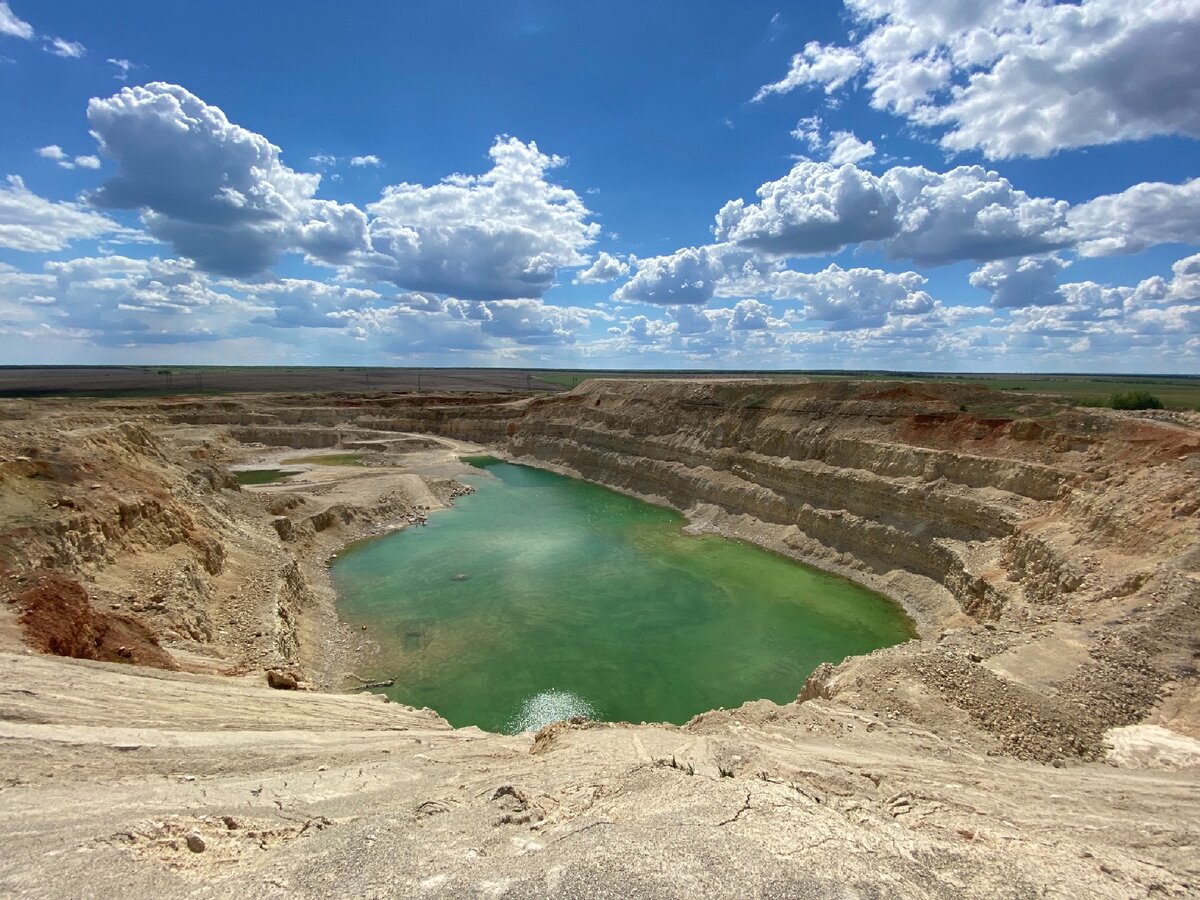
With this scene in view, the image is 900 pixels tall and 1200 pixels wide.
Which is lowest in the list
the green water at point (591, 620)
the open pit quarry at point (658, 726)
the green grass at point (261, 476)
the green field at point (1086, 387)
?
the green water at point (591, 620)

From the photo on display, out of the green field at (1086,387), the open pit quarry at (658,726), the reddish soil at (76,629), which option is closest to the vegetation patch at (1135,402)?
the green field at (1086,387)

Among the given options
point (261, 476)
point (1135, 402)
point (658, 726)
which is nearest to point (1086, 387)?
point (1135, 402)

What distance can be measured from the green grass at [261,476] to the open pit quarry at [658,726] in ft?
49.1

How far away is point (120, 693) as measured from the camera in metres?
8.85

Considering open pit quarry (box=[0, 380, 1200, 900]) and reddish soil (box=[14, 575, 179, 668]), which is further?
reddish soil (box=[14, 575, 179, 668])

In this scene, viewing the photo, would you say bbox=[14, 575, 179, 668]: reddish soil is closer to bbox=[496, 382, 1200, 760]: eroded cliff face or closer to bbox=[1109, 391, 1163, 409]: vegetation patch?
bbox=[496, 382, 1200, 760]: eroded cliff face

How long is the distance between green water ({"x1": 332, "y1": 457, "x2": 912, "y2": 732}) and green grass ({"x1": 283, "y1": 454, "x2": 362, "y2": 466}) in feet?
71.7

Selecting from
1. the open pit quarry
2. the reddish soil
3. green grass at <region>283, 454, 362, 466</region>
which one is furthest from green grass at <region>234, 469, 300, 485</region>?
the reddish soil

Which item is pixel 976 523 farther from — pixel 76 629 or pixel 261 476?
pixel 261 476

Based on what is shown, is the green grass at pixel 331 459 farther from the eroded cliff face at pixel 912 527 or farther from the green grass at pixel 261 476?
the eroded cliff face at pixel 912 527

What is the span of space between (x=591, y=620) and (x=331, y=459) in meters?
41.4

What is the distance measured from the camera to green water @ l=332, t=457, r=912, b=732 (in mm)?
16406

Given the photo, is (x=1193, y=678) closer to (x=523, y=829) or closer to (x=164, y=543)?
(x=523, y=829)

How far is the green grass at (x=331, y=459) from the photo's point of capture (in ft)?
171
